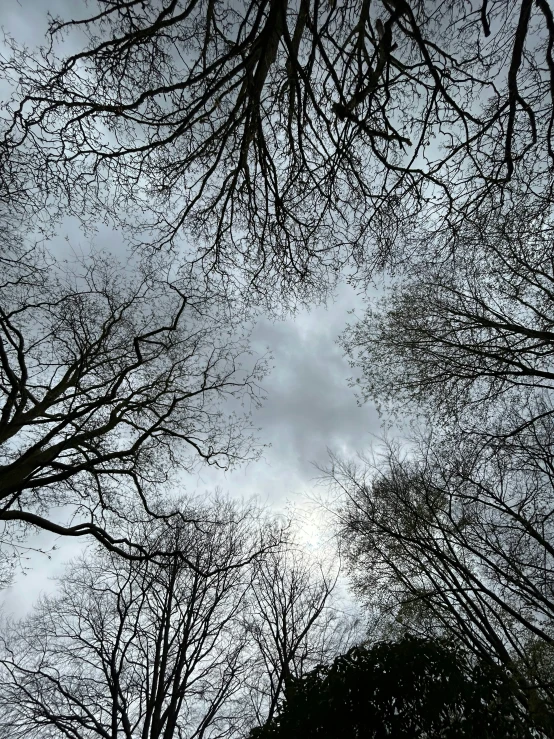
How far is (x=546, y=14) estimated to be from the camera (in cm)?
291

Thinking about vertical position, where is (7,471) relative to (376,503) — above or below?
above

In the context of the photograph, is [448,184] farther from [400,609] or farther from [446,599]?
[400,609]

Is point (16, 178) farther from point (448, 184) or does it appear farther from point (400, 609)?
point (400, 609)

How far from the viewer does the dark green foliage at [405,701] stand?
3.32 meters

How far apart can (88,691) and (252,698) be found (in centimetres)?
457

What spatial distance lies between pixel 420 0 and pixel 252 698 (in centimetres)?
1502

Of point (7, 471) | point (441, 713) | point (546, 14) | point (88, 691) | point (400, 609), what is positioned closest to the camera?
point (546, 14)

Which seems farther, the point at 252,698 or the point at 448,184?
the point at 252,698

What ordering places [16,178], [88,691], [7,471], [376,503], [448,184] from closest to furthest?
[16,178]
[448,184]
[7,471]
[376,503]
[88,691]

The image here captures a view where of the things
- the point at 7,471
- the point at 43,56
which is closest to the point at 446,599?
the point at 7,471

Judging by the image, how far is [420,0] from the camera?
11.6 feet

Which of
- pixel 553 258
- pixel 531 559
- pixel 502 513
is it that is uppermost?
pixel 553 258

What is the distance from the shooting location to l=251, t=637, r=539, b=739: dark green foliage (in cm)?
332

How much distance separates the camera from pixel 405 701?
349cm
